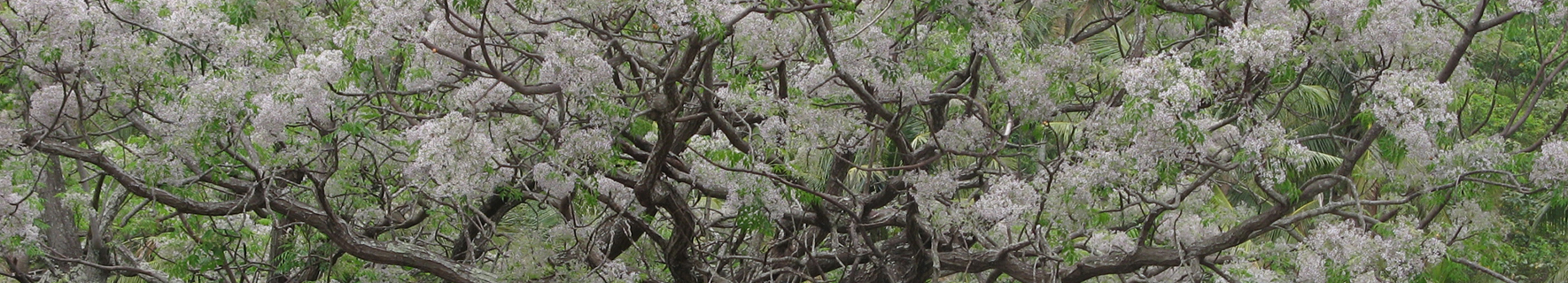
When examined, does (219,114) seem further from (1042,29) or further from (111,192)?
(1042,29)

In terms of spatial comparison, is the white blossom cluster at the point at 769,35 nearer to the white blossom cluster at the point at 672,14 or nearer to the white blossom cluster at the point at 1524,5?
the white blossom cluster at the point at 672,14

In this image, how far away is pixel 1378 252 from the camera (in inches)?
193

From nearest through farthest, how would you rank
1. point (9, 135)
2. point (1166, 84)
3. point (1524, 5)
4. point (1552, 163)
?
point (1166, 84) < point (1524, 5) < point (1552, 163) < point (9, 135)

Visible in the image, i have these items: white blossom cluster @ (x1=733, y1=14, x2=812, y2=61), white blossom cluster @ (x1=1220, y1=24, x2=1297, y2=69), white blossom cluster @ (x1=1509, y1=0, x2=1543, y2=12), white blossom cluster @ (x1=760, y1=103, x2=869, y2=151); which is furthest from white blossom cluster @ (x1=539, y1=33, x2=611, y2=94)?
white blossom cluster @ (x1=1509, y1=0, x2=1543, y2=12)

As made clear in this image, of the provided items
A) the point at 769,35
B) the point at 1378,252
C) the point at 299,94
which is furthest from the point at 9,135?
the point at 1378,252

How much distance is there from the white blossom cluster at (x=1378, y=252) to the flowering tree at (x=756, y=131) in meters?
0.01

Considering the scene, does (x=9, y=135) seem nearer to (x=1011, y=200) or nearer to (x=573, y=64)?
(x=573, y=64)

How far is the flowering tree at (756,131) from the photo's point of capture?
487cm

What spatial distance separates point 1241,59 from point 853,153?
2271 mm

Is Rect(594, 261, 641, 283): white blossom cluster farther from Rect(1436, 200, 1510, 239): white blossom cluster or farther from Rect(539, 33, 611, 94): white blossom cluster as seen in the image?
Rect(1436, 200, 1510, 239): white blossom cluster

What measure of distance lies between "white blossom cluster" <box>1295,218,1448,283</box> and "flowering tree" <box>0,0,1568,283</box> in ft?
0.04

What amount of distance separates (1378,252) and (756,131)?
2445 millimetres

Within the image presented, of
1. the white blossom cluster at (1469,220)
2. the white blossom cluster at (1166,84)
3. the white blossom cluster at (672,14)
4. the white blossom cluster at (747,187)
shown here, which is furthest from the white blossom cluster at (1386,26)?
the white blossom cluster at (672,14)

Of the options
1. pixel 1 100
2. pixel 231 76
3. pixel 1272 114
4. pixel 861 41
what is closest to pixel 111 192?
pixel 1 100
